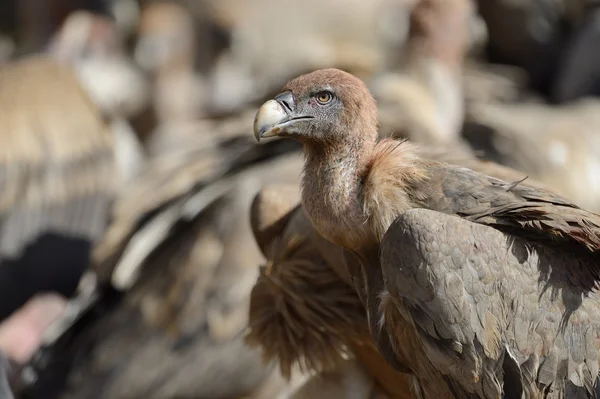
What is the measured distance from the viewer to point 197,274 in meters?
3.14

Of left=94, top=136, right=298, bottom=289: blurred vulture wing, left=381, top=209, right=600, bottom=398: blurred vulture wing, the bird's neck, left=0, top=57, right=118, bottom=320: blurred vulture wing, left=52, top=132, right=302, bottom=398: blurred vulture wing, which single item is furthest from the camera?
left=0, top=57, right=118, bottom=320: blurred vulture wing

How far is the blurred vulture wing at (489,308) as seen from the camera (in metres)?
1.71

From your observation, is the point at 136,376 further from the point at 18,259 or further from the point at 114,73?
the point at 114,73

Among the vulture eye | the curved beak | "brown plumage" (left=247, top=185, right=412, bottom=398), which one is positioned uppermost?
the vulture eye

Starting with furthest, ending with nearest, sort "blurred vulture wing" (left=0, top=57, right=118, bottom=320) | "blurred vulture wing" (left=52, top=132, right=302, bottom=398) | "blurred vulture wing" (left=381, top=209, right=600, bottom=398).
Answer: "blurred vulture wing" (left=0, top=57, right=118, bottom=320), "blurred vulture wing" (left=52, top=132, right=302, bottom=398), "blurred vulture wing" (left=381, top=209, right=600, bottom=398)

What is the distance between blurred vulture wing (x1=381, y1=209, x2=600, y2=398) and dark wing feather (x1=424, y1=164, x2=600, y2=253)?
0.14 ft

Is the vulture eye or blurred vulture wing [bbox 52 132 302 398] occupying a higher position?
the vulture eye

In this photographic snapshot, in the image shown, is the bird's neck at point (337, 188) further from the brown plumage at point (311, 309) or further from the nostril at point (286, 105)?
the brown plumage at point (311, 309)

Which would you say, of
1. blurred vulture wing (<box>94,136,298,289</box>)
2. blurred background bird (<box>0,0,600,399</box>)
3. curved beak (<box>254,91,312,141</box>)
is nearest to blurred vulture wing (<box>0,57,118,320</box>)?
blurred background bird (<box>0,0,600,399</box>)

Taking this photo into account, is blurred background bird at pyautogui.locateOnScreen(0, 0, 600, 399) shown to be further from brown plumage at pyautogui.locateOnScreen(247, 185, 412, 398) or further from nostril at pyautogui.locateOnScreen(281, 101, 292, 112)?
nostril at pyautogui.locateOnScreen(281, 101, 292, 112)

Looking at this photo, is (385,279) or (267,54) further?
(267,54)

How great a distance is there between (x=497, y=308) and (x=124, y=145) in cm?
407

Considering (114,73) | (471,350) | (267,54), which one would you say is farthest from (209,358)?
(267,54)

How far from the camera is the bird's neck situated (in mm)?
1878
